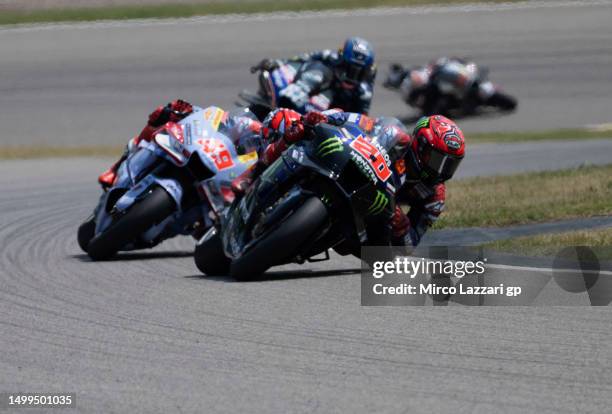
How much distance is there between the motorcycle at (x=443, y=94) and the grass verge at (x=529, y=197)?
245 inches

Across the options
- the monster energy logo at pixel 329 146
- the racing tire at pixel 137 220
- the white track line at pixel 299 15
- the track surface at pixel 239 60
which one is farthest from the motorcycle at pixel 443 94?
the monster energy logo at pixel 329 146

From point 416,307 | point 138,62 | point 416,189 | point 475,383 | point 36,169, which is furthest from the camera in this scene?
point 138,62

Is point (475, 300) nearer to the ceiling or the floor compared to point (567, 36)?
nearer to the ceiling

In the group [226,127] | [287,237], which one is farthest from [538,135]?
[287,237]

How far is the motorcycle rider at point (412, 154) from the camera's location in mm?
8781

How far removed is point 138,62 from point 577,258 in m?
15.4

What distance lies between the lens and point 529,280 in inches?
329

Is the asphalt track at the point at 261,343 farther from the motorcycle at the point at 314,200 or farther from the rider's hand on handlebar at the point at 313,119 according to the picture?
the rider's hand on handlebar at the point at 313,119

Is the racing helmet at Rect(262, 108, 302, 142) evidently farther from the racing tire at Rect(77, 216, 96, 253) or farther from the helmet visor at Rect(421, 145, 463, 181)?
the racing tire at Rect(77, 216, 96, 253)

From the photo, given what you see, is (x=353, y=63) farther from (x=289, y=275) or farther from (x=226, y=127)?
(x=289, y=275)

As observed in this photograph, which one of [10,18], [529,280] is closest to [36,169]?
A: [10,18]

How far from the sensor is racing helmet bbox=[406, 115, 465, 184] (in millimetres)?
8773

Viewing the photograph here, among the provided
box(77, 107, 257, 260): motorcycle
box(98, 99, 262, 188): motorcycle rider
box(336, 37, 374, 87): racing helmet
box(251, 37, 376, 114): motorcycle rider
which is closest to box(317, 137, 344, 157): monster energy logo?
box(98, 99, 262, 188): motorcycle rider

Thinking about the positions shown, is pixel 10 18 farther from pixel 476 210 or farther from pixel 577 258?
pixel 577 258
